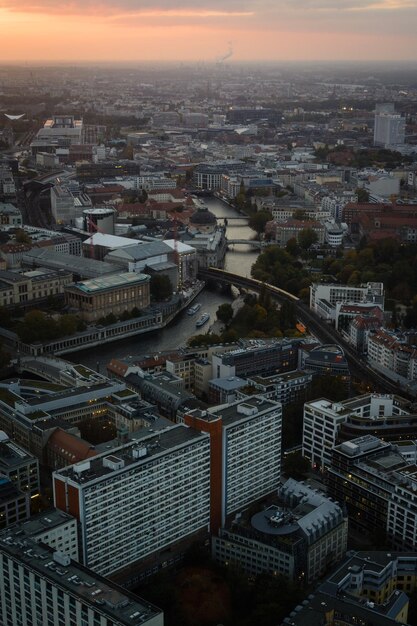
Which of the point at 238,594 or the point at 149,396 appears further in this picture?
the point at 149,396

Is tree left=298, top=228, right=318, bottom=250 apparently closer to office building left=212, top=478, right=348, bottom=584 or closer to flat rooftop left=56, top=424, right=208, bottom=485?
flat rooftop left=56, top=424, right=208, bottom=485

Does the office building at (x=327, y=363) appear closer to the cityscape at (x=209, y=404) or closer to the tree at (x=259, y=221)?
the cityscape at (x=209, y=404)

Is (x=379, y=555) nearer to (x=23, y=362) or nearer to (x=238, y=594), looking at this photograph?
(x=238, y=594)

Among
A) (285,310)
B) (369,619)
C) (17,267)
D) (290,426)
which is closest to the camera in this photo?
(369,619)

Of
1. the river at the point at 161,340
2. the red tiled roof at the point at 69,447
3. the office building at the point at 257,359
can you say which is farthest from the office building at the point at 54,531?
the river at the point at 161,340

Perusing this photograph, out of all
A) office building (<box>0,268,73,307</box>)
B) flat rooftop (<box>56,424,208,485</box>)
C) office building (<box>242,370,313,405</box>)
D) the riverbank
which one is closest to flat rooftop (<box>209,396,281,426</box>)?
flat rooftop (<box>56,424,208,485</box>)

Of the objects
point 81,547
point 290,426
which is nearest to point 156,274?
point 290,426

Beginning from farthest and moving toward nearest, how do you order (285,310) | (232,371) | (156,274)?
1. (156,274)
2. (285,310)
3. (232,371)
